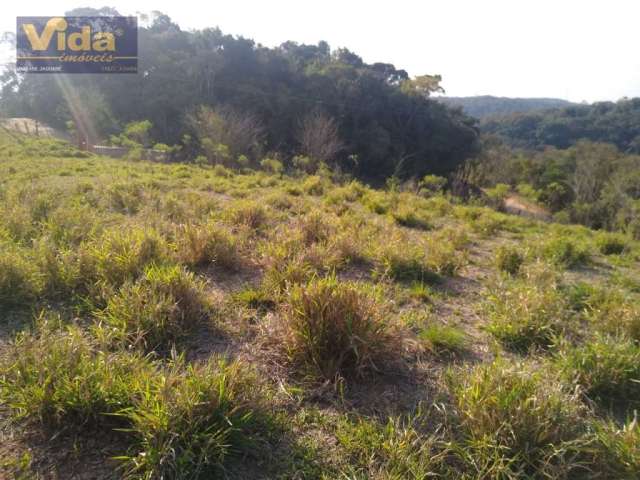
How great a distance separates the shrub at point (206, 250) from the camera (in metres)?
3.03

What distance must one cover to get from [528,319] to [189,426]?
6.69 ft

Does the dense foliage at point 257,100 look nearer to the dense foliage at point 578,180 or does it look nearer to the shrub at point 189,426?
the dense foliage at point 578,180

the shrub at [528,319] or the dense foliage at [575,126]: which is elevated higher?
the dense foliage at [575,126]

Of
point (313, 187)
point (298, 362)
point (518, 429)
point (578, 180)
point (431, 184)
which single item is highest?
point (578, 180)

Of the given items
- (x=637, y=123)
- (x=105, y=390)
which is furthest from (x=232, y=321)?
(x=637, y=123)

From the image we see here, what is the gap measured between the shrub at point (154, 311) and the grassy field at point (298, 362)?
0.01m

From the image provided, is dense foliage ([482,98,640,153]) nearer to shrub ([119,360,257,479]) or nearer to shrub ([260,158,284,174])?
shrub ([260,158,284,174])

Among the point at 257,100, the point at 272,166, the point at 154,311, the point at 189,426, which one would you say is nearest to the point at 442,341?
the point at 189,426

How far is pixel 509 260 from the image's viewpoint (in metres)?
3.62

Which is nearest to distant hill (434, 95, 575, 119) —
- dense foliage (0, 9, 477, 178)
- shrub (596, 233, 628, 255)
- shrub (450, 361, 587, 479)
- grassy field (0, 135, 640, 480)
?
dense foliage (0, 9, 477, 178)

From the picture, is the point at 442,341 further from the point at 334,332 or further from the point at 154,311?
the point at 154,311

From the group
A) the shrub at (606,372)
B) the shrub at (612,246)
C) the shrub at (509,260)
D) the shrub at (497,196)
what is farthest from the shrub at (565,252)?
the shrub at (497,196)

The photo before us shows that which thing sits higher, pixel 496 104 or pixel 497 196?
pixel 496 104

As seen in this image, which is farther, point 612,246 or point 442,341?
point 612,246
